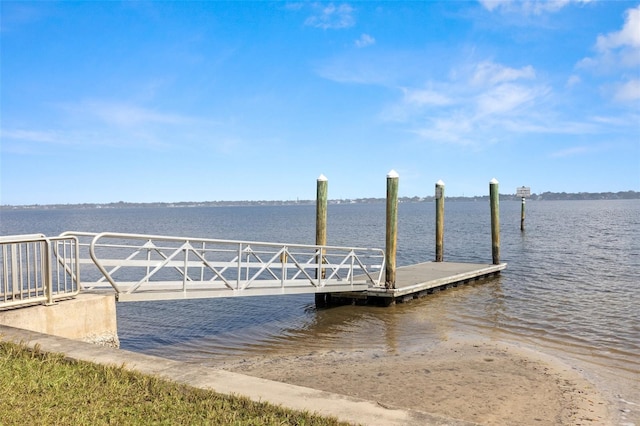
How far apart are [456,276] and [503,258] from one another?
1291 cm

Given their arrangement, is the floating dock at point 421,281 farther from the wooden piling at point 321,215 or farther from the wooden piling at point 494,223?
the wooden piling at point 494,223

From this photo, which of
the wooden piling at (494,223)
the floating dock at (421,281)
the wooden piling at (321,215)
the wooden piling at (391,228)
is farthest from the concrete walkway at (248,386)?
the wooden piling at (494,223)

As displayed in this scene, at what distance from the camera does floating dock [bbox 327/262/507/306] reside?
14.6 metres

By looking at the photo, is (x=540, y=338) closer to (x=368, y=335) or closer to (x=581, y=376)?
(x=581, y=376)

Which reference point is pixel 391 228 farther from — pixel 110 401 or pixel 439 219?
pixel 110 401

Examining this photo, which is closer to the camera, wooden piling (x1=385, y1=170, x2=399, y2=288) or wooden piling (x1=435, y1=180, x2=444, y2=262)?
wooden piling (x1=385, y1=170, x2=399, y2=288)

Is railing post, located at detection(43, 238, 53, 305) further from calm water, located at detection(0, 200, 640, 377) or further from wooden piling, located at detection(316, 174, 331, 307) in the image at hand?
wooden piling, located at detection(316, 174, 331, 307)

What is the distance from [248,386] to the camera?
4.76 m

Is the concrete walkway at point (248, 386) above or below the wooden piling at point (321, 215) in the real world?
below

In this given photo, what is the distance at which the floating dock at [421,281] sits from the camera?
14.6 m

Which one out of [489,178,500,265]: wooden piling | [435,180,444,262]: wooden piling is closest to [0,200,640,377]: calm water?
[489,178,500,265]: wooden piling

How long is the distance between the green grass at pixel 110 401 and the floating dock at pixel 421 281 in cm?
1031

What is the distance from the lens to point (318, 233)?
50.5ft

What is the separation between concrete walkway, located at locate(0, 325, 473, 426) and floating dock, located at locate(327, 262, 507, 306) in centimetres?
970
